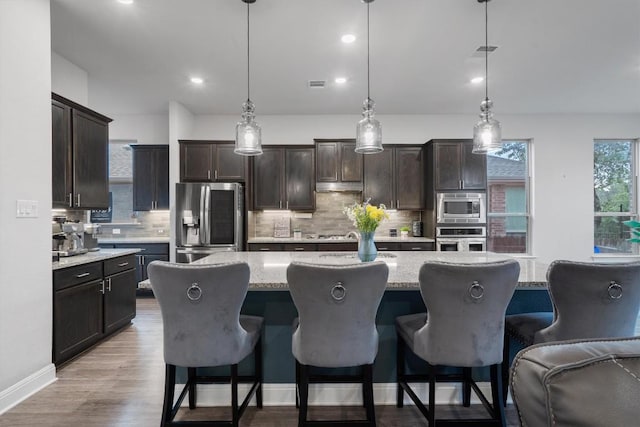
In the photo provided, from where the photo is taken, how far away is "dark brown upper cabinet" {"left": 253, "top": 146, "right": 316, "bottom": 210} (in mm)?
5125

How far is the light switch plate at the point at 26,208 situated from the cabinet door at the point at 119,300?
113cm

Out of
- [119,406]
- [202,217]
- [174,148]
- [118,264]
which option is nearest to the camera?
[119,406]

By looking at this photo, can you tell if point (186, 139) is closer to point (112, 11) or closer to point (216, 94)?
point (216, 94)

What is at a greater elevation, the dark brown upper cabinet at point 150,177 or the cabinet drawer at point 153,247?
the dark brown upper cabinet at point 150,177

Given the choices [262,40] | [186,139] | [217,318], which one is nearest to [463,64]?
[262,40]

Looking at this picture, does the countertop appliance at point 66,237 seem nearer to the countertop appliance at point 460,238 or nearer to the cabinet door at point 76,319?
the cabinet door at point 76,319

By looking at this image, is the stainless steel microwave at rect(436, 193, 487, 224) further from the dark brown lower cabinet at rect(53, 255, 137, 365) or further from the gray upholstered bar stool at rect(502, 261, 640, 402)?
the dark brown lower cabinet at rect(53, 255, 137, 365)

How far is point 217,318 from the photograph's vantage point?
1.65 metres

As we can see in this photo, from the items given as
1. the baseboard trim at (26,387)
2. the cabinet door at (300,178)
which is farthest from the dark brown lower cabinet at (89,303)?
the cabinet door at (300,178)

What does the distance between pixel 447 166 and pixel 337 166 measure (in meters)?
1.61

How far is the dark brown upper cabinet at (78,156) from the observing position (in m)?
2.95

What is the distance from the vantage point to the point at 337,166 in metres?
5.15

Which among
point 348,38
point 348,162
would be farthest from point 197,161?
point 348,38

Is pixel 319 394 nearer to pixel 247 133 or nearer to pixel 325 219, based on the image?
pixel 247 133
